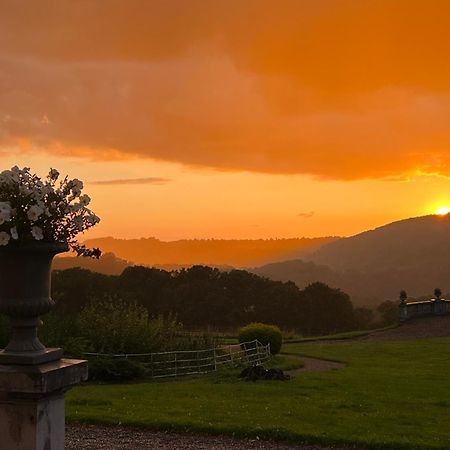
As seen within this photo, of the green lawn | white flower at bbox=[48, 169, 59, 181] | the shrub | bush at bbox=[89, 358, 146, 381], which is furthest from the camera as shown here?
the shrub

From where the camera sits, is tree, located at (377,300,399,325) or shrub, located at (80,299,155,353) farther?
tree, located at (377,300,399,325)

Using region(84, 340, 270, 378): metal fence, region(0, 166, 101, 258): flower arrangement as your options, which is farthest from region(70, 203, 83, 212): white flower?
region(84, 340, 270, 378): metal fence

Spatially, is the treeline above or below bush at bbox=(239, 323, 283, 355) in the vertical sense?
above

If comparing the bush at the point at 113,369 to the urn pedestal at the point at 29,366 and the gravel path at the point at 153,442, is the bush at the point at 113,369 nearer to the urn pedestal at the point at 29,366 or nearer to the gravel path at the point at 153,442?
the gravel path at the point at 153,442

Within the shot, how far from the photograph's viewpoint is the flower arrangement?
6730 mm

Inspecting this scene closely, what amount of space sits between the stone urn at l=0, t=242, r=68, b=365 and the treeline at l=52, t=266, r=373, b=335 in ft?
175

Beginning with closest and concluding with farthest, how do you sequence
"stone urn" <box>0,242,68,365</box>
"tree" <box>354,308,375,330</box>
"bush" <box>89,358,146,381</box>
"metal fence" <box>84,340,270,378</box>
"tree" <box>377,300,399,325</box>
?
"stone urn" <box>0,242,68,365</box> → "bush" <box>89,358,146,381</box> → "metal fence" <box>84,340,270,378</box> → "tree" <box>354,308,375,330</box> → "tree" <box>377,300,399,325</box>

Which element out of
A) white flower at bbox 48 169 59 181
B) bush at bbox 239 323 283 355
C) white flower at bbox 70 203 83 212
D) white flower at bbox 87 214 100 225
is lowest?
bush at bbox 239 323 283 355

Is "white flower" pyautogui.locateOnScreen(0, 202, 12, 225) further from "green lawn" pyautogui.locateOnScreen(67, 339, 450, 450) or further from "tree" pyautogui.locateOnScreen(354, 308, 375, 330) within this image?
"tree" pyautogui.locateOnScreen(354, 308, 375, 330)

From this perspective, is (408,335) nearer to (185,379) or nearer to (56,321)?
(185,379)

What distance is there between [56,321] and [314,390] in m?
10.1

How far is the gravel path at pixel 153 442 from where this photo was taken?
11.8 m

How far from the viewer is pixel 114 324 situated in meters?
23.8

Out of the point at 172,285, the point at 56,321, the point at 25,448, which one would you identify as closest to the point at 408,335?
the point at 56,321
